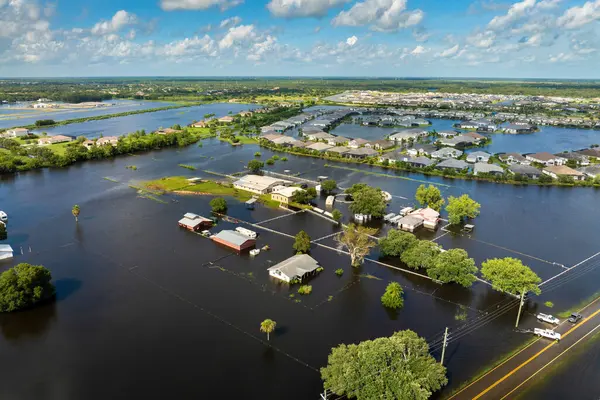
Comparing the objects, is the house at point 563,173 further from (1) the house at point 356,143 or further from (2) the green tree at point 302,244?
(2) the green tree at point 302,244

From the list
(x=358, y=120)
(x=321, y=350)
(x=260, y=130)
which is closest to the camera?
(x=321, y=350)

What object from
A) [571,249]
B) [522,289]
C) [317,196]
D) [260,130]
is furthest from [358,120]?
[522,289]

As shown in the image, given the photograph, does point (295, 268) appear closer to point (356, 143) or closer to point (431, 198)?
point (431, 198)

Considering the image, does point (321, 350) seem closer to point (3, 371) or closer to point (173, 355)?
point (173, 355)

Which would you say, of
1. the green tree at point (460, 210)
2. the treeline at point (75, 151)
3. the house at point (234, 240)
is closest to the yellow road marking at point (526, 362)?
the green tree at point (460, 210)

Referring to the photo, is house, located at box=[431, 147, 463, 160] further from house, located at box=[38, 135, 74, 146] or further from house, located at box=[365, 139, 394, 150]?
house, located at box=[38, 135, 74, 146]

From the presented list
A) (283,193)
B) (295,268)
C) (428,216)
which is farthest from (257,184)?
(295,268)
